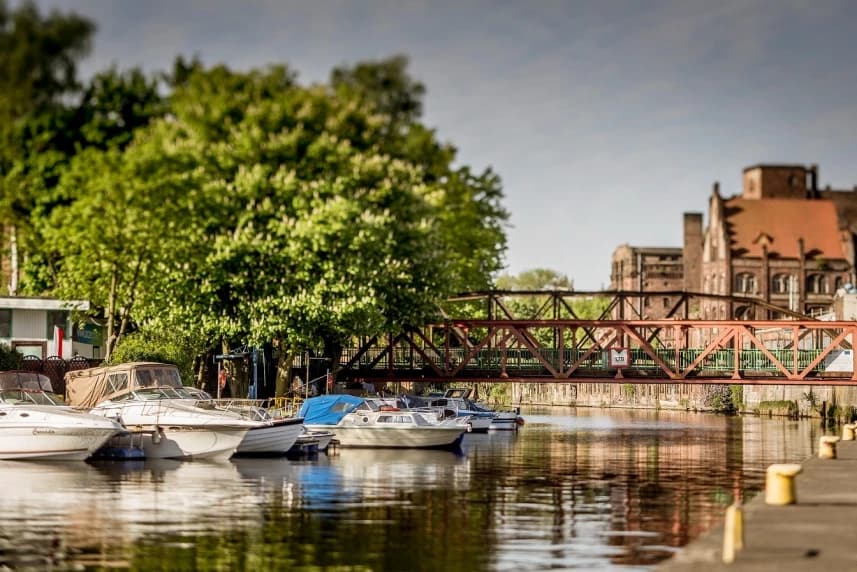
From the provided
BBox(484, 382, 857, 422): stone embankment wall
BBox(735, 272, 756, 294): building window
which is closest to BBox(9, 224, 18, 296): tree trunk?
BBox(484, 382, 857, 422): stone embankment wall

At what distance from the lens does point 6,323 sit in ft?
229

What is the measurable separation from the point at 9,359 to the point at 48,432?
60.8 ft

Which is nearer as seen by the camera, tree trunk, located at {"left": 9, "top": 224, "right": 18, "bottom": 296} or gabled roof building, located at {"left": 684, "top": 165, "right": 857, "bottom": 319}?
tree trunk, located at {"left": 9, "top": 224, "right": 18, "bottom": 296}

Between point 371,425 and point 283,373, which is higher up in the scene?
point 283,373

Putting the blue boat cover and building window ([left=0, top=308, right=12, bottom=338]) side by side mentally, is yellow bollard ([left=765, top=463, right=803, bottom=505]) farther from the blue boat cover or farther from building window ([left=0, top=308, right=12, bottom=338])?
building window ([left=0, top=308, right=12, bottom=338])

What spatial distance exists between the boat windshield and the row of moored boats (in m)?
0.03

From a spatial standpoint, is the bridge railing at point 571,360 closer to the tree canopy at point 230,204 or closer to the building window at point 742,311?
the tree canopy at point 230,204

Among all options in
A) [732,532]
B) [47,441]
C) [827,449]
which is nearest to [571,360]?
[827,449]

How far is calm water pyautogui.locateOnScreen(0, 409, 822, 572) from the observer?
26906 mm

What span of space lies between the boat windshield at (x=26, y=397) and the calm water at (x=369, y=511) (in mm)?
2285

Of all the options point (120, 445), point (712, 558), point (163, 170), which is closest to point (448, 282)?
point (163, 170)

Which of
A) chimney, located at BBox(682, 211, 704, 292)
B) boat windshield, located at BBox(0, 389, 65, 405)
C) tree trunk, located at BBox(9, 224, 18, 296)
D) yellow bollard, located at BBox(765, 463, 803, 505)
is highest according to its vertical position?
chimney, located at BBox(682, 211, 704, 292)

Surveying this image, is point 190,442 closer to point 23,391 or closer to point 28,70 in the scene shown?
point 23,391

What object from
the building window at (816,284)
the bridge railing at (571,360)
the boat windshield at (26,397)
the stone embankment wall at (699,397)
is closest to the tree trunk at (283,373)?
the bridge railing at (571,360)
